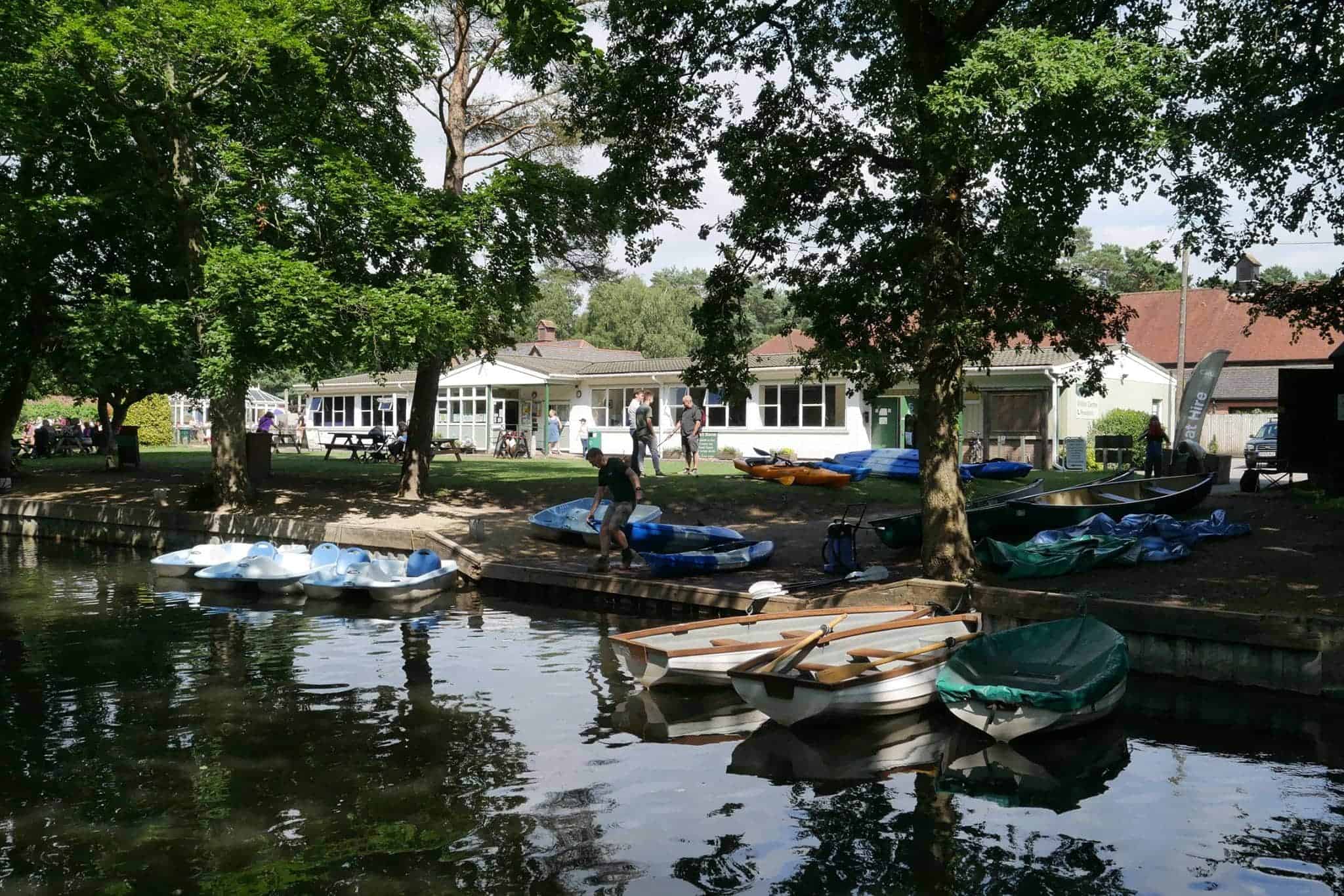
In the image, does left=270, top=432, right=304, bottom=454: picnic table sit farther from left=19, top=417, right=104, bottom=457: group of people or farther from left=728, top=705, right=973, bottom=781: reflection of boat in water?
left=728, top=705, right=973, bottom=781: reflection of boat in water

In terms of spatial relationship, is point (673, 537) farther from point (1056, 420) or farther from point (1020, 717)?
point (1056, 420)

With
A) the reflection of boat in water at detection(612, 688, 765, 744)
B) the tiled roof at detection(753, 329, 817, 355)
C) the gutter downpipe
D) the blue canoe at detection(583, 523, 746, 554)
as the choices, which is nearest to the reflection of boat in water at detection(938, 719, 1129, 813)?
the reflection of boat in water at detection(612, 688, 765, 744)

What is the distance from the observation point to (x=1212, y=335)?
151 feet

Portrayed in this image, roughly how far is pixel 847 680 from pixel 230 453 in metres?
16.4

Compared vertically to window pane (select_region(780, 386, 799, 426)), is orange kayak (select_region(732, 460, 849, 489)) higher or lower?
lower

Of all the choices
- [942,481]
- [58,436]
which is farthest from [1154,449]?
[58,436]

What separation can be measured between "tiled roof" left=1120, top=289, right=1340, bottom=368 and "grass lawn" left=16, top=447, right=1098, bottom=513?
20.7 meters

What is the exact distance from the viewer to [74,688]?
32.9 feet

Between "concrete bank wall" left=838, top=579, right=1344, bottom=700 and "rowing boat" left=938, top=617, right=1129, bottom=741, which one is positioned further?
"concrete bank wall" left=838, top=579, right=1344, bottom=700

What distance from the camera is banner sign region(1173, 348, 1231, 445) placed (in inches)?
909

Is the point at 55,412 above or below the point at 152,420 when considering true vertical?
above

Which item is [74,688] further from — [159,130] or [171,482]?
[171,482]

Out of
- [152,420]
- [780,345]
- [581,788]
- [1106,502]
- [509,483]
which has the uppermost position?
[780,345]

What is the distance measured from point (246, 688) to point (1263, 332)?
46.5 metres
